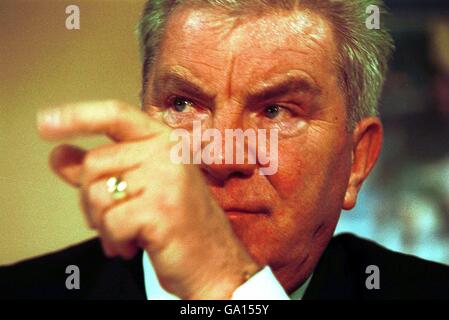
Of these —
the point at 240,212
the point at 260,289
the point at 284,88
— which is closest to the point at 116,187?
the point at 260,289

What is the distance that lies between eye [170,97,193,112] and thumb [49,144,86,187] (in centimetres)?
43

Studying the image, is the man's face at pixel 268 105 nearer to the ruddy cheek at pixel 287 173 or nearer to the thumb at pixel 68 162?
the ruddy cheek at pixel 287 173

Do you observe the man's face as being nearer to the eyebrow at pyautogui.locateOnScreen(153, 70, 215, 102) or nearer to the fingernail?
the eyebrow at pyautogui.locateOnScreen(153, 70, 215, 102)

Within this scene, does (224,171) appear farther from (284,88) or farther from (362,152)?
(362,152)

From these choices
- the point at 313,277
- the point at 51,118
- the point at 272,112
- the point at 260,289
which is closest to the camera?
the point at 51,118

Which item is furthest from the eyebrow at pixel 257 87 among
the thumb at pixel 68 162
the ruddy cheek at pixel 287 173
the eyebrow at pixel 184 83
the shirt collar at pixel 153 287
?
the thumb at pixel 68 162

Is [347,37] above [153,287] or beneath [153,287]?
above

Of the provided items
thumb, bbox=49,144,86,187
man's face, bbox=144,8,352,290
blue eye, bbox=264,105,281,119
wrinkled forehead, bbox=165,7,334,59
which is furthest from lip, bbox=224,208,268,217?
thumb, bbox=49,144,86,187

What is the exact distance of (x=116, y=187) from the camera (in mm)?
738

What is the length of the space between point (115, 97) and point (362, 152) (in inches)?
20.9

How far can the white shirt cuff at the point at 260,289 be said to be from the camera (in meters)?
0.88

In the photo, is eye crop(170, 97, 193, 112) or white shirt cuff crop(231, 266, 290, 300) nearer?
white shirt cuff crop(231, 266, 290, 300)

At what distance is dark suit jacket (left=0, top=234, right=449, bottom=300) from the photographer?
4.01 feet

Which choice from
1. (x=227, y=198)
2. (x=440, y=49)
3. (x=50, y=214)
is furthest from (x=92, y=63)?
(x=440, y=49)
